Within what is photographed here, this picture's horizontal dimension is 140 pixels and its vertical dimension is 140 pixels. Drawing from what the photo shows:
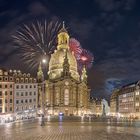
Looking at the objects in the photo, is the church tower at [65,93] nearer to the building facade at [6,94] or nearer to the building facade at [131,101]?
the building facade at [131,101]

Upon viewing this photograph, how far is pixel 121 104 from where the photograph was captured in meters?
197

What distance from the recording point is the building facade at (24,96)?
140275 millimetres

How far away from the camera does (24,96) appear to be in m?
144

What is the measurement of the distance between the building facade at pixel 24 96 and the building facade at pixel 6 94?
4.57 meters

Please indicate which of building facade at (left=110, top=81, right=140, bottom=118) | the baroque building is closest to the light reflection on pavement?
building facade at (left=110, top=81, right=140, bottom=118)

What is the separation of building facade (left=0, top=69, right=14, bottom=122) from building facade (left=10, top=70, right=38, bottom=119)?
4573 millimetres

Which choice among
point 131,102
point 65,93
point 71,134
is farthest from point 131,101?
point 71,134

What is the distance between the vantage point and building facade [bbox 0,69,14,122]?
129500 millimetres

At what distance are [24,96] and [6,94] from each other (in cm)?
1262

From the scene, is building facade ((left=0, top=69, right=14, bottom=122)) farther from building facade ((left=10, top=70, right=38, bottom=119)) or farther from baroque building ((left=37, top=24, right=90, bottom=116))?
baroque building ((left=37, top=24, right=90, bottom=116))

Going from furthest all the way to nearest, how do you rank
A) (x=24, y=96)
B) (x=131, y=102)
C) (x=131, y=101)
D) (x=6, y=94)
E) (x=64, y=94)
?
(x=64, y=94) → (x=131, y=101) → (x=131, y=102) → (x=24, y=96) → (x=6, y=94)

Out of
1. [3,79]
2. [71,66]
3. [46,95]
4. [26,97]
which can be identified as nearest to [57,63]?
[71,66]

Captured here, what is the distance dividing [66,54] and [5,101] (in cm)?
6663

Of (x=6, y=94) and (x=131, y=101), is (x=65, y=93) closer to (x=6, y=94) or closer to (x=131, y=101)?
(x=131, y=101)
